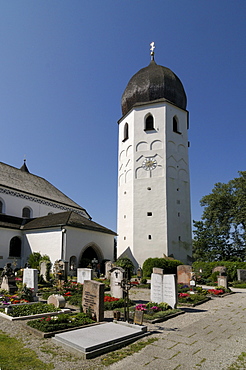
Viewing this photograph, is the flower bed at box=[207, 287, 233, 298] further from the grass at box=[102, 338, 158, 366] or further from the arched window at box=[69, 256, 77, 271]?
the arched window at box=[69, 256, 77, 271]

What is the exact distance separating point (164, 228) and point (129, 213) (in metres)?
4.09

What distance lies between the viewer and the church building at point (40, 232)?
23609 millimetres

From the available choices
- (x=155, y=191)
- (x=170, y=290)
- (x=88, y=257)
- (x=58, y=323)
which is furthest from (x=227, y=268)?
(x=58, y=323)

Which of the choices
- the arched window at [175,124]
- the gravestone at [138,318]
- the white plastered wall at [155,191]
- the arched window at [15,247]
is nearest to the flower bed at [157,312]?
the gravestone at [138,318]

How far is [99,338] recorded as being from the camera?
648cm

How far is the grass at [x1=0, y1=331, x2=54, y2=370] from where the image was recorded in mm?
5172

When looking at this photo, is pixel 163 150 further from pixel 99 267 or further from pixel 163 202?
pixel 99 267

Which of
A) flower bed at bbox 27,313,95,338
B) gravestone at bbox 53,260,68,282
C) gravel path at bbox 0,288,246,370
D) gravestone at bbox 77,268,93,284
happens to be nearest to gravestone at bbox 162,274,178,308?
gravel path at bbox 0,288,246,370

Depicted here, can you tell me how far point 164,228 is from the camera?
93.8 ft

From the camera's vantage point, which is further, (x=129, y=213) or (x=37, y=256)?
(x=129, y=213)

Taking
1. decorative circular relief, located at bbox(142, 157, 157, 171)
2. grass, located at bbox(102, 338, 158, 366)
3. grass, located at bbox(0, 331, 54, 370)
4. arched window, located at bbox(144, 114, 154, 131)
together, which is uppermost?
arched window, located at bbox(144, 114, 154, 131)

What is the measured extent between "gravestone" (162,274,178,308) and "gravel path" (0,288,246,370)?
989 mm

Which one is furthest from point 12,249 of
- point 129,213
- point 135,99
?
point 135,99

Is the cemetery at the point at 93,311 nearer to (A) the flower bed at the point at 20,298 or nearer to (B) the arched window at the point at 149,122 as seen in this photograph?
(A) the flower bed at the point at 20,298
